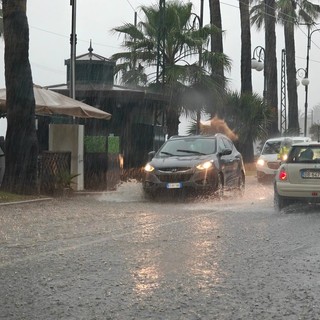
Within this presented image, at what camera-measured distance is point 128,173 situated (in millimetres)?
20484

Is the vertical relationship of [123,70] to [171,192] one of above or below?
above

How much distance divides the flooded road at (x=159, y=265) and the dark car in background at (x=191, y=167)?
6.56 ft

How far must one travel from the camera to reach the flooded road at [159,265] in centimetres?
500

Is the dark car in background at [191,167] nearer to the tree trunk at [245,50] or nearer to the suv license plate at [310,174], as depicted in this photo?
the suv license plate at [310,174]

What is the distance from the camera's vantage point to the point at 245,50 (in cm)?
3166

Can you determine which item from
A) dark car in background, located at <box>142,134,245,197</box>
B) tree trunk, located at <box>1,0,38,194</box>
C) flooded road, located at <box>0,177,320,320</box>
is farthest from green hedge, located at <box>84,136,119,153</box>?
flooded road, located at <box>0,177,320,320</box>

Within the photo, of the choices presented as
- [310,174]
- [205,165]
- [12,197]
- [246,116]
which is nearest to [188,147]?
[205,165]

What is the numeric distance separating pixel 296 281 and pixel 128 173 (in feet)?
48.5

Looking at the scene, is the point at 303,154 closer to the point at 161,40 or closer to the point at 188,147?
the point at 188,147

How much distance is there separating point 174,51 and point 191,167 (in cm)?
1177

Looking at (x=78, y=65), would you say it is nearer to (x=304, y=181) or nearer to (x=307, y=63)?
(x=304, y=181)

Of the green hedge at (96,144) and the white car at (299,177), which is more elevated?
the green hedge at (96,144)

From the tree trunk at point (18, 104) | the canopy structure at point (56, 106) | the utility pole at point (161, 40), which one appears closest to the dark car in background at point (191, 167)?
the canopy structure at point (56, 106)

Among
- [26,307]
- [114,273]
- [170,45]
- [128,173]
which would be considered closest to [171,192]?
[128,173]
